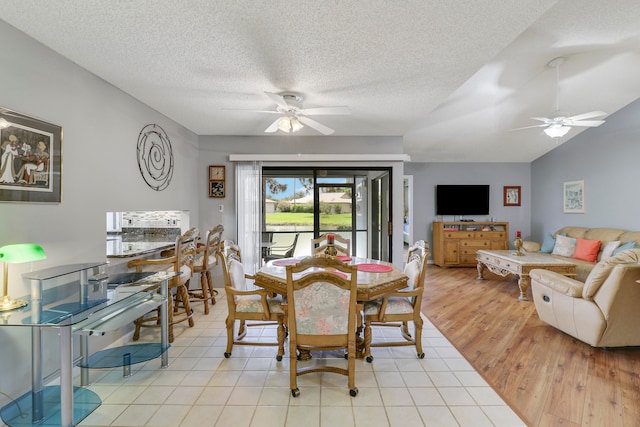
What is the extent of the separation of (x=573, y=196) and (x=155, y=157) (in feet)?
23.5

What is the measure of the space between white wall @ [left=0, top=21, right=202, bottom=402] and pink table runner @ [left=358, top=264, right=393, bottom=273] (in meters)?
2.40

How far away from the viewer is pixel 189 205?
4.48 meters

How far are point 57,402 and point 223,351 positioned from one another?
1155 millimetres

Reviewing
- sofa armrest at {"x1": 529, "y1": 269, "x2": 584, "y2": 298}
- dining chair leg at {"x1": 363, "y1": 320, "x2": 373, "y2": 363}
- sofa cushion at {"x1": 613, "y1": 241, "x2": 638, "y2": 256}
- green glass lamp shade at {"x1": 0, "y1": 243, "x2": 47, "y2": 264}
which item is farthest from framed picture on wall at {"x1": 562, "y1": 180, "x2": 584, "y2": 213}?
green glass lamp shade at {"x1": 0, "y1": 243, "x2": 47, "y2": 264}

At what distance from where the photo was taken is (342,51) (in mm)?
2271

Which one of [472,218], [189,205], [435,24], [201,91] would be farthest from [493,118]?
[189,205]

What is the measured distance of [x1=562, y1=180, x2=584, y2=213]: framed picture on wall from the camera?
5660 mm

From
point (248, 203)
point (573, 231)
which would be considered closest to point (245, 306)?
point (248, 203)

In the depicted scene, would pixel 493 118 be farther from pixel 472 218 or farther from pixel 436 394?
pixel 436 394

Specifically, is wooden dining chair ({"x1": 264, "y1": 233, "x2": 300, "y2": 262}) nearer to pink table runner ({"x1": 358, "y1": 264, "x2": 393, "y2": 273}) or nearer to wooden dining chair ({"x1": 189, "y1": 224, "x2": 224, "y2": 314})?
wooden dining chair ({"x1": 189, "y1": 224, "x2": 224, "y2": 314})

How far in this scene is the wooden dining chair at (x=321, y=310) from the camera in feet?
6.66

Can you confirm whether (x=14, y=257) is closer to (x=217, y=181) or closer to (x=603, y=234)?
(x=217, y=181)

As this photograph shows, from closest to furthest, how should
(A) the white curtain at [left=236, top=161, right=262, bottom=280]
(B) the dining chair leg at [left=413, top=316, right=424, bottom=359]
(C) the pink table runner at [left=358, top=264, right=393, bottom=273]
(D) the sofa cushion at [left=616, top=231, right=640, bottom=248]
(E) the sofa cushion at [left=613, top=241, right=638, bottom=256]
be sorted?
(B) the dining chair leg at [left=413, top=316, right=424, bottom=359] < (C) the pink table runner at [left=358, top=264, right=393, bottom=273] < (E) the sofa cushion at [left=613, top=241, right=638, bottom=256] < (D) the sofa cushion at [left=616, top=231, right=640, bottom=248] < (A) the white curtain at [left=236, top=161, right=262, bottom=280]

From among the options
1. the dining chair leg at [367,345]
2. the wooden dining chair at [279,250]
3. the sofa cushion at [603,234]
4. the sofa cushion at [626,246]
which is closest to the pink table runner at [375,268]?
the dining chair leg at [367,345]
